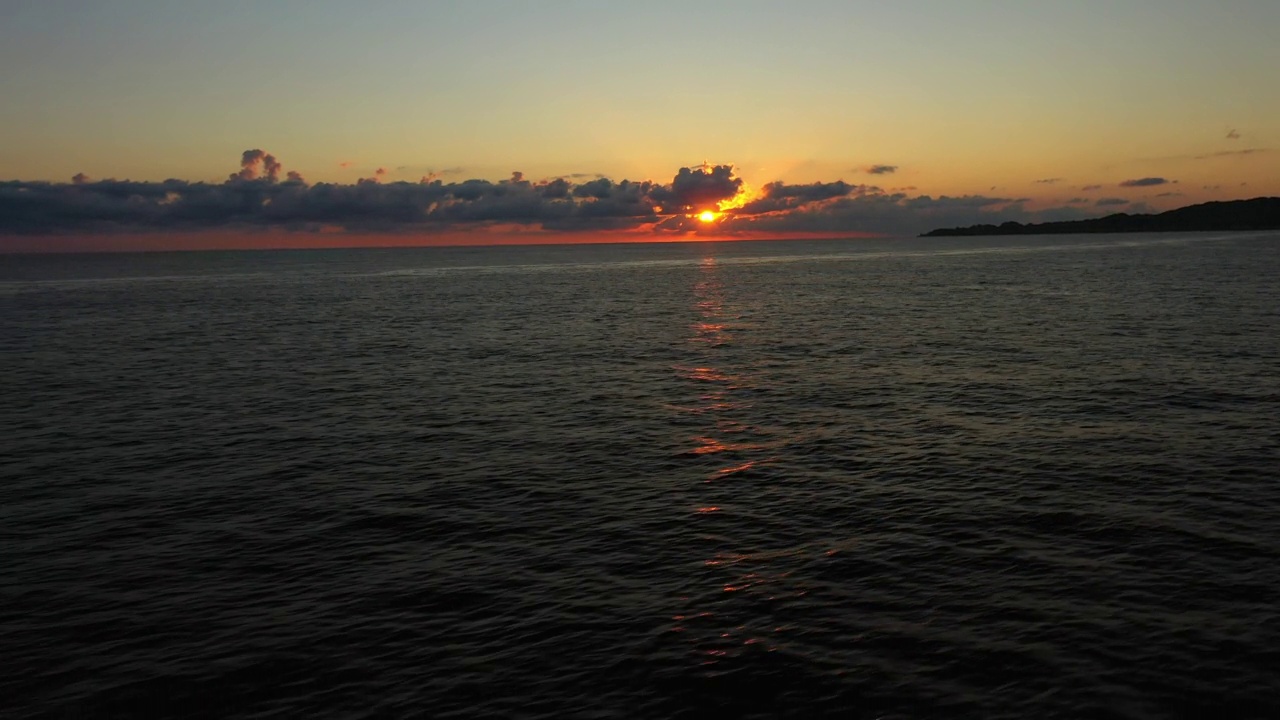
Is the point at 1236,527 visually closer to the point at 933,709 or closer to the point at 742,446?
the point at 933,709

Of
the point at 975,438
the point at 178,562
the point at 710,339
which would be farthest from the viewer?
the point at 710,339

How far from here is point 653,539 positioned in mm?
26453

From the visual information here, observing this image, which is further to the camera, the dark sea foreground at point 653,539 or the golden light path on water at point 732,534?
the golden light path on water at point 732,534

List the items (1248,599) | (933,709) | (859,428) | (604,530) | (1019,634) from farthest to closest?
(859,428) → (604,530) → (1248,599) → (1019,634) → (933,709)

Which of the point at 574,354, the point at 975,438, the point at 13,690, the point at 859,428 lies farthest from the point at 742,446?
the point at 574,354

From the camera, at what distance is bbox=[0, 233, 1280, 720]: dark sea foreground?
59.7 feet

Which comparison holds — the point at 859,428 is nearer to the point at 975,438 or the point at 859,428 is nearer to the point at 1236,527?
→ the point at 975,438

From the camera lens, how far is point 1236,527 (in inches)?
1027

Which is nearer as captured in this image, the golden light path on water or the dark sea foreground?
the dark sea foreground

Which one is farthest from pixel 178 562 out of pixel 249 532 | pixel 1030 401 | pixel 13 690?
pixel 1030 401

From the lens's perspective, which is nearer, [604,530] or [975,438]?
[604,530]

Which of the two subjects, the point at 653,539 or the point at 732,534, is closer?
the point at 653,539

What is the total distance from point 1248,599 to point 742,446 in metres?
19.8

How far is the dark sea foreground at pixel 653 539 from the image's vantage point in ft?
59.7
